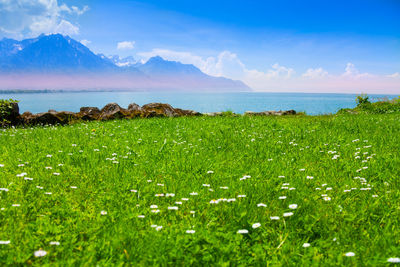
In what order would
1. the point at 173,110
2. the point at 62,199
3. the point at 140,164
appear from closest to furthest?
the point at 62,199 < the point at 140,164 < the point at 173,110

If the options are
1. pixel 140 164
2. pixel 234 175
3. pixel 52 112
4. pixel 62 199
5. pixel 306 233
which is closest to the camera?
pixel 306 233

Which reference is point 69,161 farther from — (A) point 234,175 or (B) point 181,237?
(B) point 181,237

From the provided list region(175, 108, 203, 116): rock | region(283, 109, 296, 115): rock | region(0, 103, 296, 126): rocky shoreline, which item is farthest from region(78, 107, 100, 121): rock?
region(283, 109, 296, 115): rock

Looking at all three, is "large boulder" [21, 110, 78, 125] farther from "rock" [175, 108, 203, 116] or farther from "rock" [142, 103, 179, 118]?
"rock" [175, 108, 203, 116]

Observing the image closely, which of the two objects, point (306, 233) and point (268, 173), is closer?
point (306, 233)

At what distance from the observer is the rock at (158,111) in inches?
680

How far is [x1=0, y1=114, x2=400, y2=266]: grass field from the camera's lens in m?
2.63

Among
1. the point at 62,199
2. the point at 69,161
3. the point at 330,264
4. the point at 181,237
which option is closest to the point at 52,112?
the point at 69,161

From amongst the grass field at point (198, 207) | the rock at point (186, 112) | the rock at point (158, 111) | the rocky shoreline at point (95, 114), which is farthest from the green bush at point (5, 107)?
the rock at point (186, 112)

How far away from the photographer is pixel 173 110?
18922 millimetres

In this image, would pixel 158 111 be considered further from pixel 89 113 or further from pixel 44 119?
pixel 44 119

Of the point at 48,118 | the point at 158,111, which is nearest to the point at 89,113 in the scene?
the point at 48,118

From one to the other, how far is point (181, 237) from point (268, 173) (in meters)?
2.75

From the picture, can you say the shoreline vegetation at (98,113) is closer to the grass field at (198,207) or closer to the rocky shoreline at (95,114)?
the rocky shoreline at (95,114)
